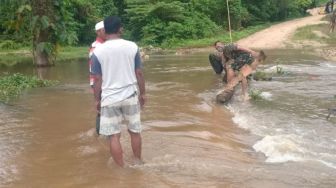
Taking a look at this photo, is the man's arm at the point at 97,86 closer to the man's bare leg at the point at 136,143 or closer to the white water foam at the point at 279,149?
the man's bare leg at the point at 136,143

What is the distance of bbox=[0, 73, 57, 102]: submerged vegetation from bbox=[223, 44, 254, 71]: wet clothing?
501 centimetres

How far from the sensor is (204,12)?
36969mm

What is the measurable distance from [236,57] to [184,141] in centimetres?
561

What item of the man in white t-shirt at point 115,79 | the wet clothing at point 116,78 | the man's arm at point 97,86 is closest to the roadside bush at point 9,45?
the man's arm at point 97,86

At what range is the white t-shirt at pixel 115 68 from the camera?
19.5ft

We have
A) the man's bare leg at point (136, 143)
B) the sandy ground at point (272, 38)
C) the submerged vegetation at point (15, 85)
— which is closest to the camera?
the man's bare leg at point (136, 143)

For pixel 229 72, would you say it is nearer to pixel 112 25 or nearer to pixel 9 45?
pixel 112 25

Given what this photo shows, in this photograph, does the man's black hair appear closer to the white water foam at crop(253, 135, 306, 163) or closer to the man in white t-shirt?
the man in white t-shirt

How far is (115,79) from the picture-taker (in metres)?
5.98

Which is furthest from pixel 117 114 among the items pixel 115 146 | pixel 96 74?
pixel 96 74

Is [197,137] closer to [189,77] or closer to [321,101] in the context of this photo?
[321,101]

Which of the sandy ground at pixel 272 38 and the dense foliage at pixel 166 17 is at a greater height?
the dense foliage at pixel 166 17

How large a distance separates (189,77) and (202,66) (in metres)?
3.85

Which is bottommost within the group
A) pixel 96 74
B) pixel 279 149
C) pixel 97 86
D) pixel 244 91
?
pixel 279 149
